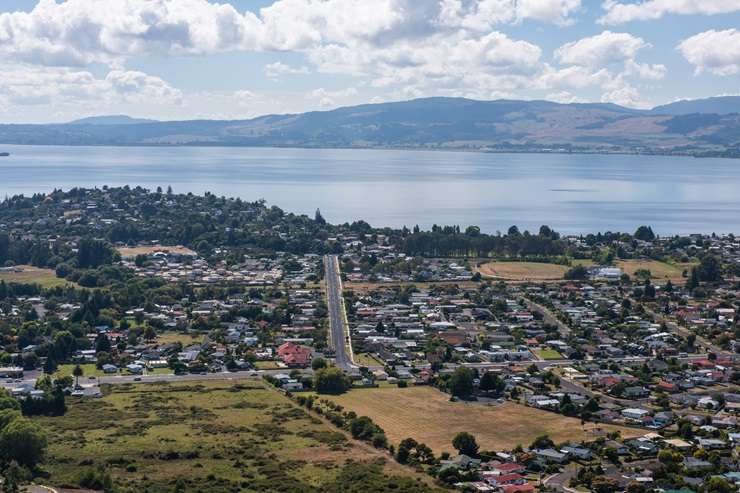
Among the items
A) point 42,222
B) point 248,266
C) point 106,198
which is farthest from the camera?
point 106,198

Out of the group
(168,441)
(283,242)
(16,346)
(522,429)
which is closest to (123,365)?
(16,346)

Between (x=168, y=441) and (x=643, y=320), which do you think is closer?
(x=168, y=441)

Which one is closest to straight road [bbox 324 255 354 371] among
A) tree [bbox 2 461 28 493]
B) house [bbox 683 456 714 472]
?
house [bbox 683 456 714 472]

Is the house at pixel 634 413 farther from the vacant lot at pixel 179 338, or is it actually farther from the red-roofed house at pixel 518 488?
the vacant lot at pixel 179 338

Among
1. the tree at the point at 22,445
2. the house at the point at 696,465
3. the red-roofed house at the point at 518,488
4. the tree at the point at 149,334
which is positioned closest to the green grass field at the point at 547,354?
the house at the point at 696,465

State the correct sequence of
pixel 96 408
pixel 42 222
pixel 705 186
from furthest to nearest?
pixel 705 186 < pixel 42 222 < pixel 96 408

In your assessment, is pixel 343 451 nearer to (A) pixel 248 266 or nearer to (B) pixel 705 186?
(A) pixel 248 266

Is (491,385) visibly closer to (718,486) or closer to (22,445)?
(718,486)

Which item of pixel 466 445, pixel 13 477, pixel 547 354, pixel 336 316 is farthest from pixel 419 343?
pixel 13 477
